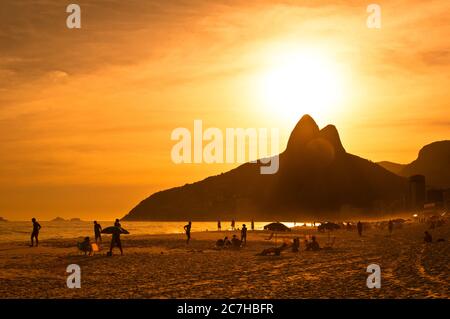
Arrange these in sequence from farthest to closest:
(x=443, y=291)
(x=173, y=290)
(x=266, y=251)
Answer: (x=266, y=251) → (x=173, y=290) → (x=443, y=291)

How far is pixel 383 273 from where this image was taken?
20.0 metres

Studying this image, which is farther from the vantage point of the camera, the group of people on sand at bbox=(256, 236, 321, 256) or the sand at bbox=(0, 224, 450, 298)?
the group of people on sand at bbox=(256, 236, 321, 256)

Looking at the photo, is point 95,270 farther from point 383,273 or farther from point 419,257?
point 419,257

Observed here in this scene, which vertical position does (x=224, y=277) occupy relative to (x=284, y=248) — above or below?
below

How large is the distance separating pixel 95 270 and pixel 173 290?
673 cm

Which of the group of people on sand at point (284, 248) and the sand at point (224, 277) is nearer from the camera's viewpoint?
the sand at point (224, 277)

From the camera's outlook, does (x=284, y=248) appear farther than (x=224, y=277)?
Yes
